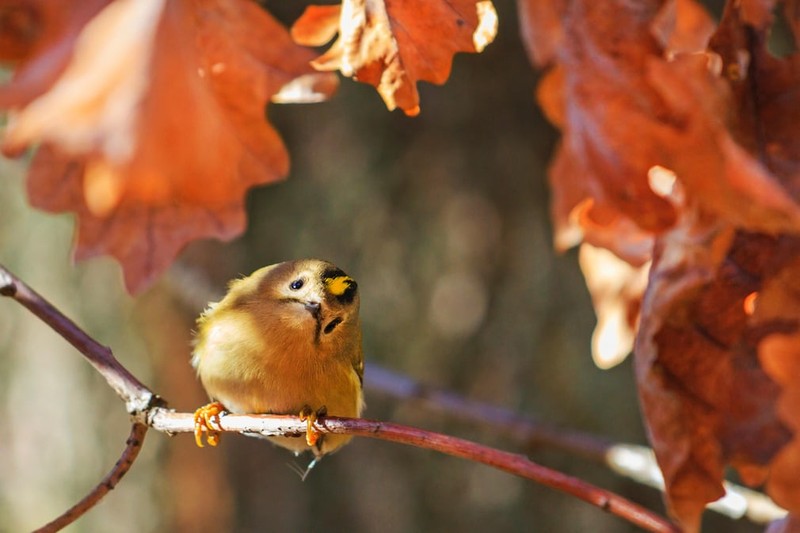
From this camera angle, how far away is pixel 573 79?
2.37 ft

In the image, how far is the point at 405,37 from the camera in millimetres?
709

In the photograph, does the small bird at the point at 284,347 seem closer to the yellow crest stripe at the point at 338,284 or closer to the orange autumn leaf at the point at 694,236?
the yellow crest stripe at the point at 338,284

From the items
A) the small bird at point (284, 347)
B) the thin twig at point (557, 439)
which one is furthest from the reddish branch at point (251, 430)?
the thin twig at point (557, 439)

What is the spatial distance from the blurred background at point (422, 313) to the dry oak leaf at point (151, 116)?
105cm

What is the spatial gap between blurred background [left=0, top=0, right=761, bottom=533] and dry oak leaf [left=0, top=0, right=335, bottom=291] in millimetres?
1047

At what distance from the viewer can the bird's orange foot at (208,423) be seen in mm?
778

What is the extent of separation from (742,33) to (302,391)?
563 mm

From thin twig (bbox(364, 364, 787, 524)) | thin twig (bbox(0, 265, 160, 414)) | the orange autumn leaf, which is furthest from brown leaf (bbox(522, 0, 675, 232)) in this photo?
thin twig (bbox(364, 364, 787, 524))

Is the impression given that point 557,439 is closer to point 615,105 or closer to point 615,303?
point 615,303

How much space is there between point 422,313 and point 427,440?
1.34m

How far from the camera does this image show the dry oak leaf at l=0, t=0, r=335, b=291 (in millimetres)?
705

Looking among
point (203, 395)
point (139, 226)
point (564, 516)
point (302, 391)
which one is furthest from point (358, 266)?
point (139, 226)

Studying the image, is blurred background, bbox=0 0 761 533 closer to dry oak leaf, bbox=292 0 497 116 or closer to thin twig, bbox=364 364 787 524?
thin twig, bbox=364 364 787 524

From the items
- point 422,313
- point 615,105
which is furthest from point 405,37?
point 422,313
